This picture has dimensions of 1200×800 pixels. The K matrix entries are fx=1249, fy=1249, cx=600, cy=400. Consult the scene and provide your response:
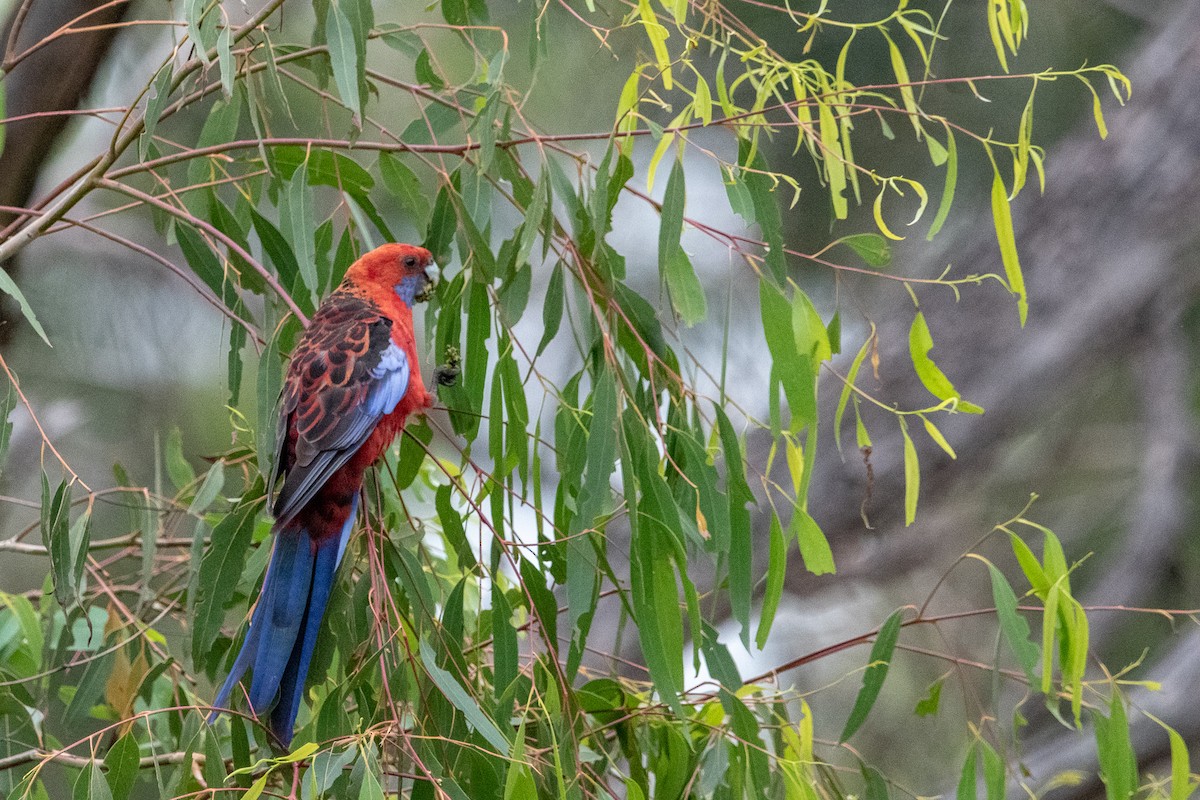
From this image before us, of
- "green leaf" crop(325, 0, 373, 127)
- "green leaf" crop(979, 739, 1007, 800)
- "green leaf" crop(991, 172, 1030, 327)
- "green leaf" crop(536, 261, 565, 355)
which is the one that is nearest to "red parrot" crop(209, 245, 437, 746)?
"green leaf" crop(536, 261, 565, 355)

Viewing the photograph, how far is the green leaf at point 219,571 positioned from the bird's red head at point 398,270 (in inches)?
16.2

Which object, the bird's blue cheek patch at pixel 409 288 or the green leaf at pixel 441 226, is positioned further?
the bird's blue cheek patch at pixel 409 288

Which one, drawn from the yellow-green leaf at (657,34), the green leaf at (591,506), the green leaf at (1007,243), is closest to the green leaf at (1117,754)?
the green leaf at (1007,243)

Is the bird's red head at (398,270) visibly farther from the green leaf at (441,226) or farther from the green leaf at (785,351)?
the green leaf at (785,351)

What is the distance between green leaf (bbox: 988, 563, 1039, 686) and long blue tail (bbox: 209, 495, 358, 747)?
81 cm

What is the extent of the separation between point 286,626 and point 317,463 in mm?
193

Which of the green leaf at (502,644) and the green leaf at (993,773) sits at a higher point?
the green leaf at (502,644)

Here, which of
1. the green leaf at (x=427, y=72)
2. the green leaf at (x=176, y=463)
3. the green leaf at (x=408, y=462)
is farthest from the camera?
the green leaf at (x=176, y=463)

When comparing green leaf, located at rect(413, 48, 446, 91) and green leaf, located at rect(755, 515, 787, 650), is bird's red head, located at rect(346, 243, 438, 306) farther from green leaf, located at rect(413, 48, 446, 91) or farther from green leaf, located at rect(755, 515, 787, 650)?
green leaf, located at rect(755, 515, 787, 650)

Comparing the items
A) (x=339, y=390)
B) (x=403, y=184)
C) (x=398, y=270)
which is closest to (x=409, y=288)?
(x=398, y=270)

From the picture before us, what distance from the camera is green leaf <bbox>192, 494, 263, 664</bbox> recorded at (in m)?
1.47

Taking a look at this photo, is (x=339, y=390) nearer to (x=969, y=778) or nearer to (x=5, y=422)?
(x=5, y=422)

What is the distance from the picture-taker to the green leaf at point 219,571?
1.47 m

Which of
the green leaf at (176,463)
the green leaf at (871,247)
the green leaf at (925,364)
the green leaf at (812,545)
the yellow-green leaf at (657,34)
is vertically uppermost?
the yellow-green leaf at (657,34)
